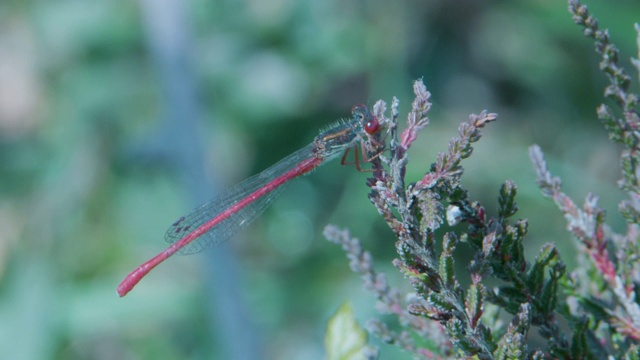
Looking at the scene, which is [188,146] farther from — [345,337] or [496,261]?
[496,261]

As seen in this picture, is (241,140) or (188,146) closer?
(188,146)

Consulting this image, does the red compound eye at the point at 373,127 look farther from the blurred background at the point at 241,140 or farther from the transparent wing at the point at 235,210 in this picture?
the blurred background at the point at 241,140

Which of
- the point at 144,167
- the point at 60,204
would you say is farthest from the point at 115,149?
the point at 60,204

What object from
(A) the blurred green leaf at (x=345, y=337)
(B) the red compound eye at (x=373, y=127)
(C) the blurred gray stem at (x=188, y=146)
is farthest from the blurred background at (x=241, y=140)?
(B) the red compound eye at (x=373, y=127)

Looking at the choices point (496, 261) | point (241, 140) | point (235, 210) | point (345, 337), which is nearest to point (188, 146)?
point (241, 140)

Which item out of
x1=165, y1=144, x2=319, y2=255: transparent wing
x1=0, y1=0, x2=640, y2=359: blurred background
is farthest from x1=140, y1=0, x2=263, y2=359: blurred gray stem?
x1=165, y1=144, x2=319, y2=255: transparent wing
